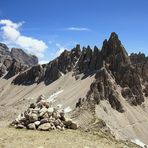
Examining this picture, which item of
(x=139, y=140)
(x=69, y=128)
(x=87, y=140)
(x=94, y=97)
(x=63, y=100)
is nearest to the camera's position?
(x=87, y=140)

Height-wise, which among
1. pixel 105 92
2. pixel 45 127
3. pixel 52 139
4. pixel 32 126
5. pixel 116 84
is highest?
pixel 116 84

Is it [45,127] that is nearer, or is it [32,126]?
[45,127]

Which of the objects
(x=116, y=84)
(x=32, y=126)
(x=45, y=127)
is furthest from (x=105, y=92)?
(x=45, y=127)

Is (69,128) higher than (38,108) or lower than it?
lower

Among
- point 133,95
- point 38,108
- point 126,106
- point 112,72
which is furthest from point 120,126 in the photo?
point 38,108

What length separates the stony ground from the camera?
Answer: 93.1 feet

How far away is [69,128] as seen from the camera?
36719 mm

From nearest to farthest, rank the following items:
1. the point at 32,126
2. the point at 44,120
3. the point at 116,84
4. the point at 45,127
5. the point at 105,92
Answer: the point at 45,127 < the point at 32,126 < the point at 44,120 < the point at 105,92 < the point at 116,84

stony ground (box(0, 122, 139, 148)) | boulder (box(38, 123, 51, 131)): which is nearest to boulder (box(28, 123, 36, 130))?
boulder (box(38, 123, 51, 131))

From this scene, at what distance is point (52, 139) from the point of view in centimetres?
3036

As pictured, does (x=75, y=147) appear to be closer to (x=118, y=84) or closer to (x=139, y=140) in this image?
(x=139, y=140)

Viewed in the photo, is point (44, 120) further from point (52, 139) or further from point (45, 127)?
point (52, 139)

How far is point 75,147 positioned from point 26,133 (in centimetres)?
652

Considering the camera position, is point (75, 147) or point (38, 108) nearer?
point (75, 147)
